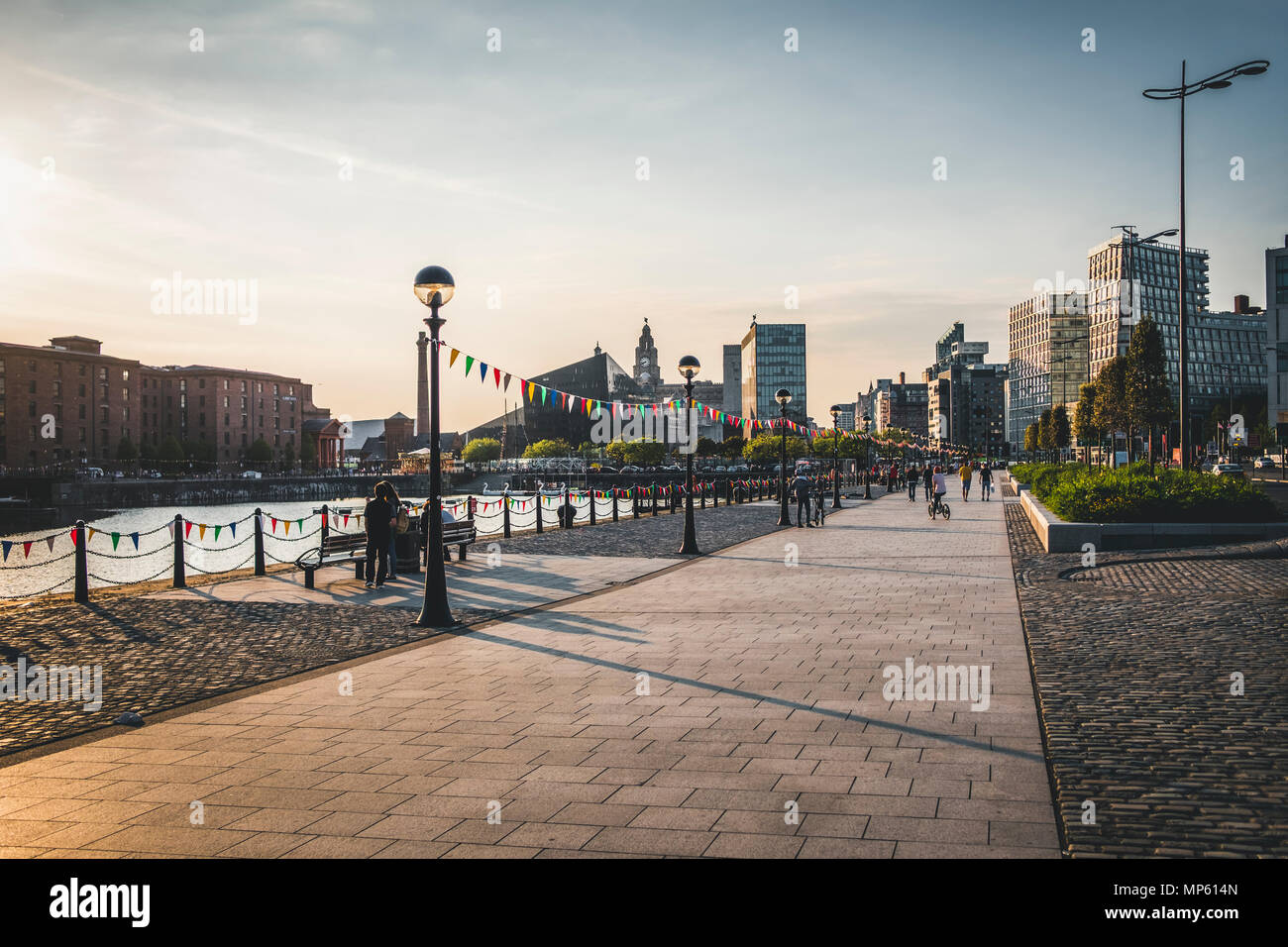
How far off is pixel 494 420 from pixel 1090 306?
118230 mm

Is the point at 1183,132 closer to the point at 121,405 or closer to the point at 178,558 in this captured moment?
the point at 178,558

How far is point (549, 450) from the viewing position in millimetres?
142625

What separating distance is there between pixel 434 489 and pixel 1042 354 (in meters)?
187

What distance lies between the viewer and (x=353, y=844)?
4691mm

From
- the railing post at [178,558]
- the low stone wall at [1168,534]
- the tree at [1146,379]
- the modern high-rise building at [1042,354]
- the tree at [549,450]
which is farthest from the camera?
→ the modern high-rise building at [1042,354]

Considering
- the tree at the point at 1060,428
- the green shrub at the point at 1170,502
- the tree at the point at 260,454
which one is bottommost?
the green shrub at the point at 1170,502

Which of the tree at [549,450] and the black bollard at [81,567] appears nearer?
the black bollard at [81,567]

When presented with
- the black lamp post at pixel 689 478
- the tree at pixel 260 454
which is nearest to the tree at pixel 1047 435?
the black lamp post at pixel 689 478

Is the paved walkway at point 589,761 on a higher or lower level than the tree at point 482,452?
lower

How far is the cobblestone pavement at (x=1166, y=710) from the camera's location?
4.77 metres

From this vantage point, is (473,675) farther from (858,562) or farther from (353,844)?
(858,562)

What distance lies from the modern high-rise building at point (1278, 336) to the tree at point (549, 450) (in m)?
93.0

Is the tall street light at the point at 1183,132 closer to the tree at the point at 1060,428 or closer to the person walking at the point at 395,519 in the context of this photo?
the person walking at the point at 395,519
